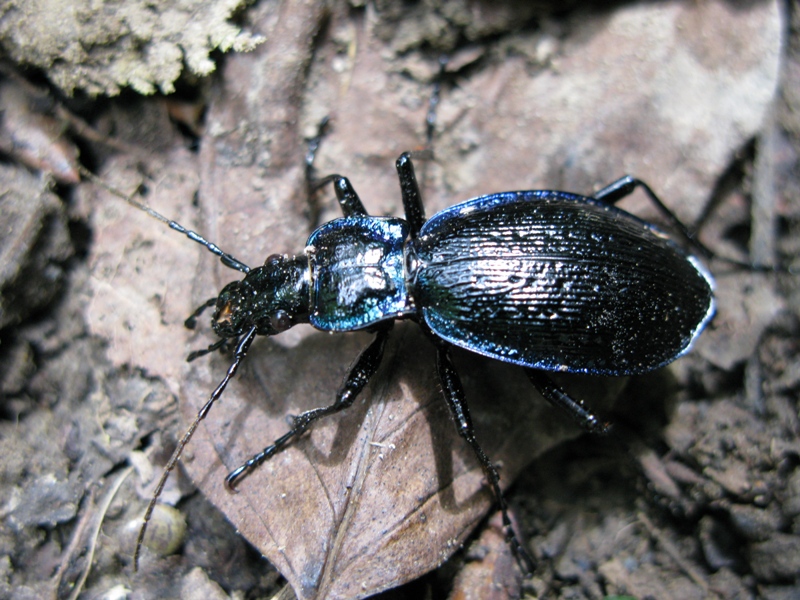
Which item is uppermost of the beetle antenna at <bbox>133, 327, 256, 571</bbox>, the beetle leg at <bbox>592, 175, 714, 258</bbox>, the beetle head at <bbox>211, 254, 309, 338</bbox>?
the beetle head at <bbox>211, 254, 309, 338</bbox>

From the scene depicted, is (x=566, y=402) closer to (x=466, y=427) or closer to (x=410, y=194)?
(x=466, y=427)

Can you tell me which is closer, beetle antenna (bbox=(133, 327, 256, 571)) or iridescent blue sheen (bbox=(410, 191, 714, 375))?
beetle antenna (bbox=(133, 327, 256, 571))

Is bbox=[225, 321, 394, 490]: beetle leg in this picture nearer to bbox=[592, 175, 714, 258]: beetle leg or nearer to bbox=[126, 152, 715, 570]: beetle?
bbox=[126, 152, 715, 570]: beetle

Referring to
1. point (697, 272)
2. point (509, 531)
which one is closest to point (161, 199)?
point (509, 531)

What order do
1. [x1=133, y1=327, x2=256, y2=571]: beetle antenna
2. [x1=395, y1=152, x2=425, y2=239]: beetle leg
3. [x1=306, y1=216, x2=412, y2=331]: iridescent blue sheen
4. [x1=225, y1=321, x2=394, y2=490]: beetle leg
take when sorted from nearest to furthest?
[x1=133, y1=327, x2=256, y2=571]: beetle antenna → [x1=225, y1=321, x2=394, y2=490]: beetle leg → [x1=306, y1=216, x2=412, y2=331]: iridescent blue sheen → [x1=395, y1=152, x2=425, y2=239]: beetle leg

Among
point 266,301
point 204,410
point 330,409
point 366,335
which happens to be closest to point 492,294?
point 366,335

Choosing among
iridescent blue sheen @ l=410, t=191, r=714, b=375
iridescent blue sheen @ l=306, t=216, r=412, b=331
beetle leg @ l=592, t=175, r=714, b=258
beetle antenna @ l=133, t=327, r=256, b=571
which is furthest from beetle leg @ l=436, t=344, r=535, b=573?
beetle leg @ l=592, t=175, r=714, b=258

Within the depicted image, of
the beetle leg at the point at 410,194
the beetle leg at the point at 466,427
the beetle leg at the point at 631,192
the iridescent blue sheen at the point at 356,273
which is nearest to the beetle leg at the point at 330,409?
the iridescent blue sheen at the point at 356,273
